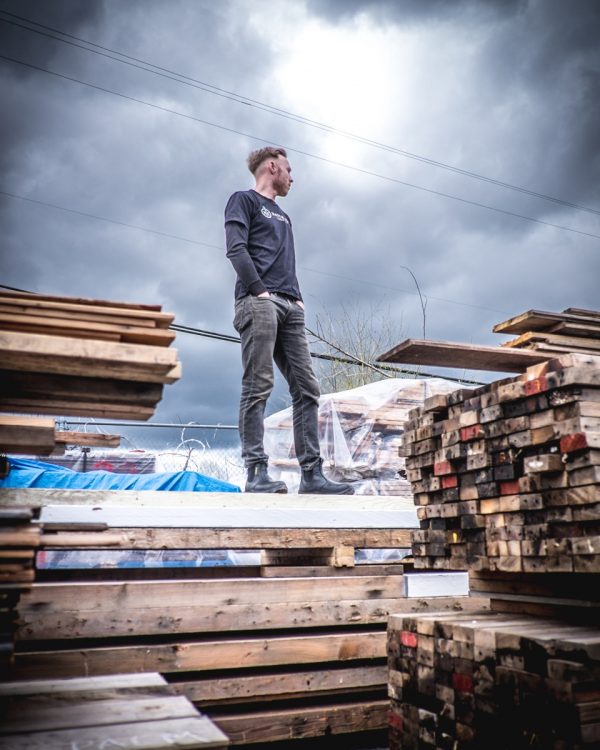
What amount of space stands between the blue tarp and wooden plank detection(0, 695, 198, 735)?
166 inches

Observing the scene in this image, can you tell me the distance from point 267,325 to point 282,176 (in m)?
1.40

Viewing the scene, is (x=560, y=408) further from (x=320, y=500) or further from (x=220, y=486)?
(x=220, y=486)

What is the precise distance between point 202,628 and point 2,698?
67.3 inches

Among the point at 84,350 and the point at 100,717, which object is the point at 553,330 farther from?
the point at 100,717

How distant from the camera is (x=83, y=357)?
2072mm

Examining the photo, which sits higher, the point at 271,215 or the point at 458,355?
the point at 271,215

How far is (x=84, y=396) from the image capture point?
2385 mm

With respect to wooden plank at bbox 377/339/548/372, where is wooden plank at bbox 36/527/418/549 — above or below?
below

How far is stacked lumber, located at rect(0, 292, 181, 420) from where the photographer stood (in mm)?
2068

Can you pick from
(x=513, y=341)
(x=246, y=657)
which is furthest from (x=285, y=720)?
(x=513, y=341)

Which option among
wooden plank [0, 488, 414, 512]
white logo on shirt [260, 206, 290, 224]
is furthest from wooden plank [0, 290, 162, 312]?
white logo on shirt [260, 206, 290, 224]

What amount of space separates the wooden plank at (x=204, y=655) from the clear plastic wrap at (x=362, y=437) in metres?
2.01

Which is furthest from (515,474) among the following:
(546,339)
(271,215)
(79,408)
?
(271,215)

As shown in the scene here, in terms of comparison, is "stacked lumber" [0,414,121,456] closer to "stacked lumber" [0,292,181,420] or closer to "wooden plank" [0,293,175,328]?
"stacked lumber" [0,292,181,420]
